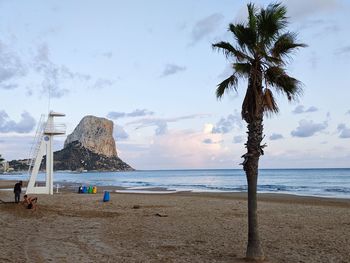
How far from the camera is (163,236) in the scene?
1288cm

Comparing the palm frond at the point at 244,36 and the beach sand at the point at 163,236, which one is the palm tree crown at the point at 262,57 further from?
the beach sand at the point at 163,236

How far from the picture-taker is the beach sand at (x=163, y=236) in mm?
9898

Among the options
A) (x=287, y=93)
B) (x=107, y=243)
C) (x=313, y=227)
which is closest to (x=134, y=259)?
(x=107, y=243)

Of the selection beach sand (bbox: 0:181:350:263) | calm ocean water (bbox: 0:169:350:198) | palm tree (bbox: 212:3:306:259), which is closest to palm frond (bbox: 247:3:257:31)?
palm tree (bbox: 212:3:306:259)

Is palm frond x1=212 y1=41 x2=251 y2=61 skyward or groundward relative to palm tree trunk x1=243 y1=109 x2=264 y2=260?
skyward

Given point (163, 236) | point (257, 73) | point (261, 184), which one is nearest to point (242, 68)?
point (257, 73)

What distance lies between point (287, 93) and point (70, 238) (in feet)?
24.3

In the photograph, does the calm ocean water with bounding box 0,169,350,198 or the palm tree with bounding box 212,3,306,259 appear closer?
the palm tree with bounding box 212,3,306,259

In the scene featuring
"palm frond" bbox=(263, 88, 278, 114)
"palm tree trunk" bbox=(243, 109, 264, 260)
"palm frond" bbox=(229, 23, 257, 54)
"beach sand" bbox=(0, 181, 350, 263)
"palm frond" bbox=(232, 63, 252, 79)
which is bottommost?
"beach sand" bbox=(0, 181, 350, 263)

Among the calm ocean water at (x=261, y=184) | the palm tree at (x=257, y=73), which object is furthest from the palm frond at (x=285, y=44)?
the calm ocean water at (x=261, y=184)

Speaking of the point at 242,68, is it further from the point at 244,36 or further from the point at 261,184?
the point at 261,184

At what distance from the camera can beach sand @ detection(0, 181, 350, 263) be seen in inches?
390

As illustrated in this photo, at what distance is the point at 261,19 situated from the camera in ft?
29.6

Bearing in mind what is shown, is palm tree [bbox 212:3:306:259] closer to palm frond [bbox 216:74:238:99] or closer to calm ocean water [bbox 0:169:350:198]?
palm frond [bbox 216:74:238:99]
